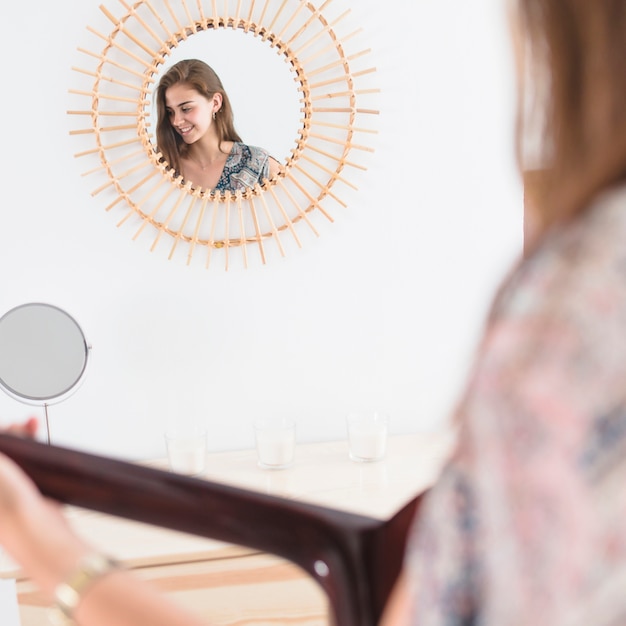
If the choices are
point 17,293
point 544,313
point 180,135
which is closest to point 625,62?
point 544,313

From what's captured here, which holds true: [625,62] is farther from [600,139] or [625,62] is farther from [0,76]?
[0,76]

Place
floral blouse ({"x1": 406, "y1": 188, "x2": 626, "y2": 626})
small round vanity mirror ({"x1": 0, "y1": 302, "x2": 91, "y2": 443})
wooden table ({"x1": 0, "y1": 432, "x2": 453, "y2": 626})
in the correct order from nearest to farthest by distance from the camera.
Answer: floral blouse ({"x1": 406, "y1": 188, "x2": 626, "y2": 626}) < wooden table ({"x1": 0, "y1": 432, "x2": 453, "y2": 626}) < small round vanity mirror ({"x1": 0, "y1": 302, "x2": 91, "y2": 443})

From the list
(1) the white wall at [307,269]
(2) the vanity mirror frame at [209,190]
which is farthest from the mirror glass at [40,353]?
(2) the vanity mirror frame at [209,190]

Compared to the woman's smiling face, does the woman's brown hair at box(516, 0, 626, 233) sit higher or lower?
lower

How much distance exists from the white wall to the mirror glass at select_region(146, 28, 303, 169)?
0.12 ft

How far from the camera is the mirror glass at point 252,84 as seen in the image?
56.5 inches

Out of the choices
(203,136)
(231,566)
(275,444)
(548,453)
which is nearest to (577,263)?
(548,453)

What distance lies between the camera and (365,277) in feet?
5.20

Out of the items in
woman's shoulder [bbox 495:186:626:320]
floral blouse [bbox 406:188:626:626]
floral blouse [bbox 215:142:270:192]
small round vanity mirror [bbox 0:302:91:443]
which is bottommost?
small round vanity mirror [bbox 0:302:91:443]

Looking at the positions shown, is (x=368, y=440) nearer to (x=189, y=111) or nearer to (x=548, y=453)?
(x=189, y=111)

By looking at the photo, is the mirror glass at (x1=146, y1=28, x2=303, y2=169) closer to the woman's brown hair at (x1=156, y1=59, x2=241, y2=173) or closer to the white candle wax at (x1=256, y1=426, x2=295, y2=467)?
the woman's brown hair at (x1=156, y1=59, x2=241, y2=173)

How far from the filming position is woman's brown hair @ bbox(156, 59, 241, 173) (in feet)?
4.70

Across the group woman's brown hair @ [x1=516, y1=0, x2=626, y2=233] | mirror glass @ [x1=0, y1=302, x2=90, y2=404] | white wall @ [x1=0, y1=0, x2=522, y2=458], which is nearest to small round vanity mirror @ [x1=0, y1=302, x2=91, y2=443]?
mirror glass @ [x1=0, y1=302, x2=90, y2=404]

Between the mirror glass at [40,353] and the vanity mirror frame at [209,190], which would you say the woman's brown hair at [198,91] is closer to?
the vanity mirror frame at [209,190]
